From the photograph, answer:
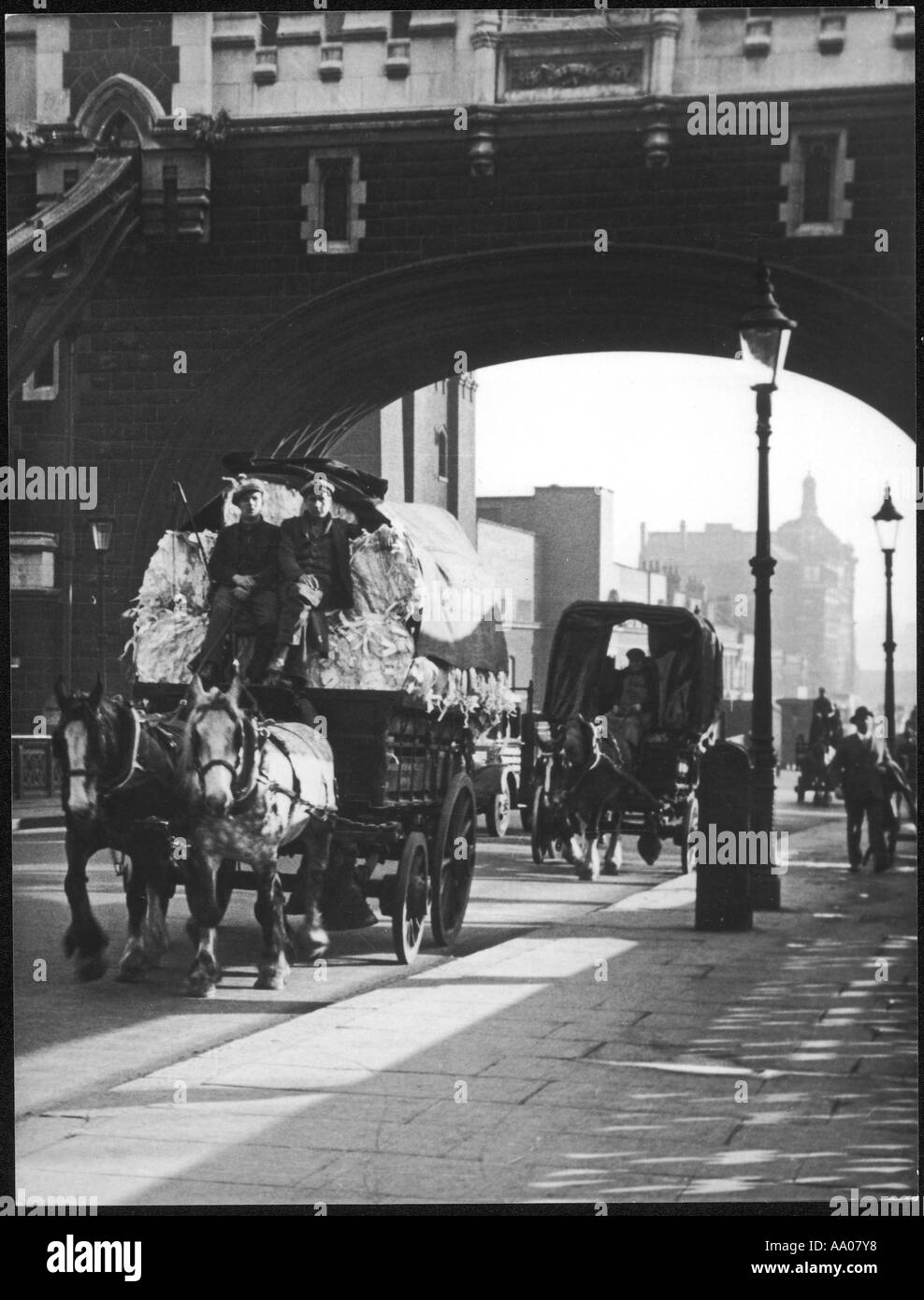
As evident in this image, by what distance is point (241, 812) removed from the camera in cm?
703

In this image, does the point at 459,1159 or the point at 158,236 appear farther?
the point at 158,236

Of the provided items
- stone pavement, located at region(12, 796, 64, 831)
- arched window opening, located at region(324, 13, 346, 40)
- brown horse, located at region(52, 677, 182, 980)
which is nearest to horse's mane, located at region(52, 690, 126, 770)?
brown horse, located at region(52, 677, 182, 980)

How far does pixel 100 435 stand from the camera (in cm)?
725

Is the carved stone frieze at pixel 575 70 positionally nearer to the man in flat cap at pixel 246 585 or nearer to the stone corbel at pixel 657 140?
the stone corbel at pixel 657 140

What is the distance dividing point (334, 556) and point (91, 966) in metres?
2.12

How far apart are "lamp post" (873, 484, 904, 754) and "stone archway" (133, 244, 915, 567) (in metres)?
0.44

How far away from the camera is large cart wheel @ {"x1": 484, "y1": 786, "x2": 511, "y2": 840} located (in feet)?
23.7

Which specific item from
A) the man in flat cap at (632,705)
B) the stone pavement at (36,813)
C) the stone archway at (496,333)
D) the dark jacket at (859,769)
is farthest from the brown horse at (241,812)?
the dark jacket at (859,769)

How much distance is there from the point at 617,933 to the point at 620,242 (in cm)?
311

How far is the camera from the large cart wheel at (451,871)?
720 cm

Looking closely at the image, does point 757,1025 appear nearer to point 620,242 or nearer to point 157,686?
point 157,686

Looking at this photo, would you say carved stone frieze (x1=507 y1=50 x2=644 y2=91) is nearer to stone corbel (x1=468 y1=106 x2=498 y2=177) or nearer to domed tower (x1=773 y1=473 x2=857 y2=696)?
stone corbel (x1=468 y1=106 x2=498 y2=177)

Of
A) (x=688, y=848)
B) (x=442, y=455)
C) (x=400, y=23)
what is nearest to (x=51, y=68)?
(x=400, y=23)

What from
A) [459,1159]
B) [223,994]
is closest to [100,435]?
[223,994]
